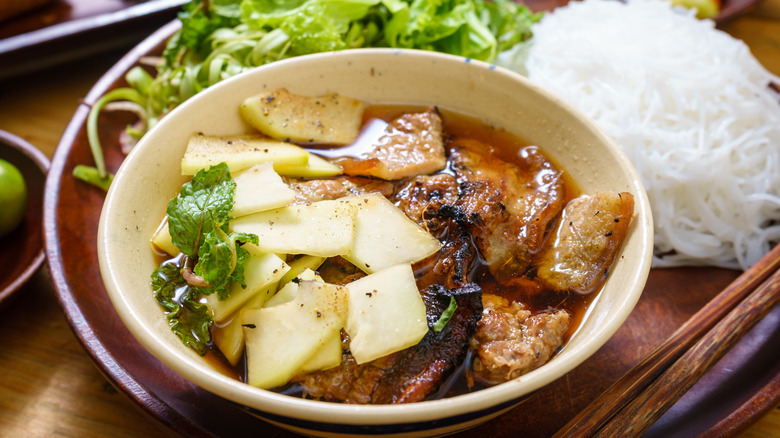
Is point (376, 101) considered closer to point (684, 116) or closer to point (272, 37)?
point (272, 37)

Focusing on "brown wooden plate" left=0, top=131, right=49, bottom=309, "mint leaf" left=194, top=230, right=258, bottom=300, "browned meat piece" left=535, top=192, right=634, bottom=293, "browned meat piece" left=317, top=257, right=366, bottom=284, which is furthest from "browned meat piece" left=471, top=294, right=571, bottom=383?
"brown wooden plate" left=0, top=131, right=49, bottom=309

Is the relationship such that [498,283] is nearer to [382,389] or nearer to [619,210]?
[619,210]

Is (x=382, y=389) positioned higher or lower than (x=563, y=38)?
lower

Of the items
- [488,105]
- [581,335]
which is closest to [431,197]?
[488,105]

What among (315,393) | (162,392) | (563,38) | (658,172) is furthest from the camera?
(563,38)

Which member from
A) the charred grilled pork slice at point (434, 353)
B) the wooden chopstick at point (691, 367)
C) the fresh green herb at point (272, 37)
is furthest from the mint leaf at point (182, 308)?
the wooden chopstick at point (691, 367)

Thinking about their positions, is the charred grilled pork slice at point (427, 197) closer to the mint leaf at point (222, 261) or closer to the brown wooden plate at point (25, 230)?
the mint leaf at point (222, 261)
